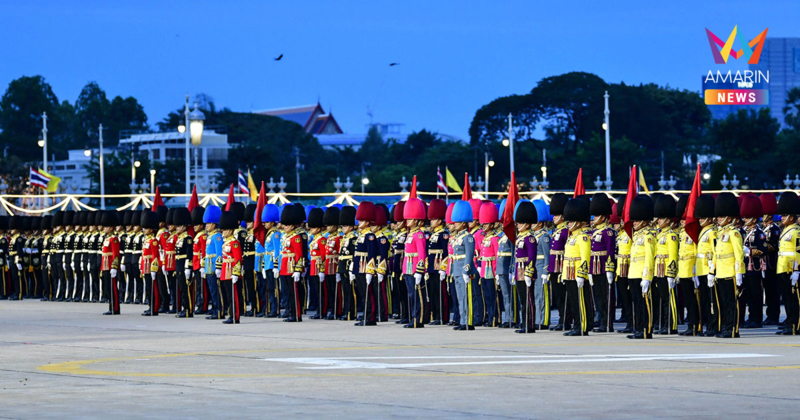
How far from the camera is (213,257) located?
19734 millimetres

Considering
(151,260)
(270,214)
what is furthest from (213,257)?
(151,260)

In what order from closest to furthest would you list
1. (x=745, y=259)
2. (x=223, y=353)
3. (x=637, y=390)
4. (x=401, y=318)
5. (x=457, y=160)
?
(x=637, y=390)
(x=223, y=353)
(x=745, y=259)
(x=401, y=318)
(x=457, y=160)

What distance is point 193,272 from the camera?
2112 cm

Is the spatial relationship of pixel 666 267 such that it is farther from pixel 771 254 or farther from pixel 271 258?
pixel 271 258

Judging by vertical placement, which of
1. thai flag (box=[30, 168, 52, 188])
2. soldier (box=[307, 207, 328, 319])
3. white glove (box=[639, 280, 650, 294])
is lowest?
white glove (box=[639, 280, 650, 294])

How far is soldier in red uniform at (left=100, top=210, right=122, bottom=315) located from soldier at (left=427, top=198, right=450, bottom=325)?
19.0 ft

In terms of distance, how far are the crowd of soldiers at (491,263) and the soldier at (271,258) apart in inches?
0.9

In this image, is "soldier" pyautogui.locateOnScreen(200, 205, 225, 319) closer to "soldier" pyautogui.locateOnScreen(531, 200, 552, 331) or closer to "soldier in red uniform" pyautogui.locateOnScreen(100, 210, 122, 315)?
"soldier in red uniform" pyautogui.locateOnScreen(100, 210, 122, 315)

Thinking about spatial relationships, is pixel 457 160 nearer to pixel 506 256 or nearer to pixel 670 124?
pixel 670 124

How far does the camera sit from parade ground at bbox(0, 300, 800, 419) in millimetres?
9461

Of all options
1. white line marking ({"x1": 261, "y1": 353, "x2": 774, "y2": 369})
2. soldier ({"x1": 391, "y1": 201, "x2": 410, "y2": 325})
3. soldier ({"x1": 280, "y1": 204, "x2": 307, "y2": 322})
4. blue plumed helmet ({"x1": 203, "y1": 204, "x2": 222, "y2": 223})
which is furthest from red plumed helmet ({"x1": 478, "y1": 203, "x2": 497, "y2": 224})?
blue plumed helmet ({"x1": 203, "y1": 204, "x2": 222, "y2": 223})

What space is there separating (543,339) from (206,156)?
298 ft

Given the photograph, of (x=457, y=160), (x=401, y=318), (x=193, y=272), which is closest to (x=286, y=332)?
(x=401, y=318)

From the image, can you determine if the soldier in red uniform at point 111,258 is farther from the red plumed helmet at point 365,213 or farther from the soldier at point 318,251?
the red plumed helmet at point 365,213
